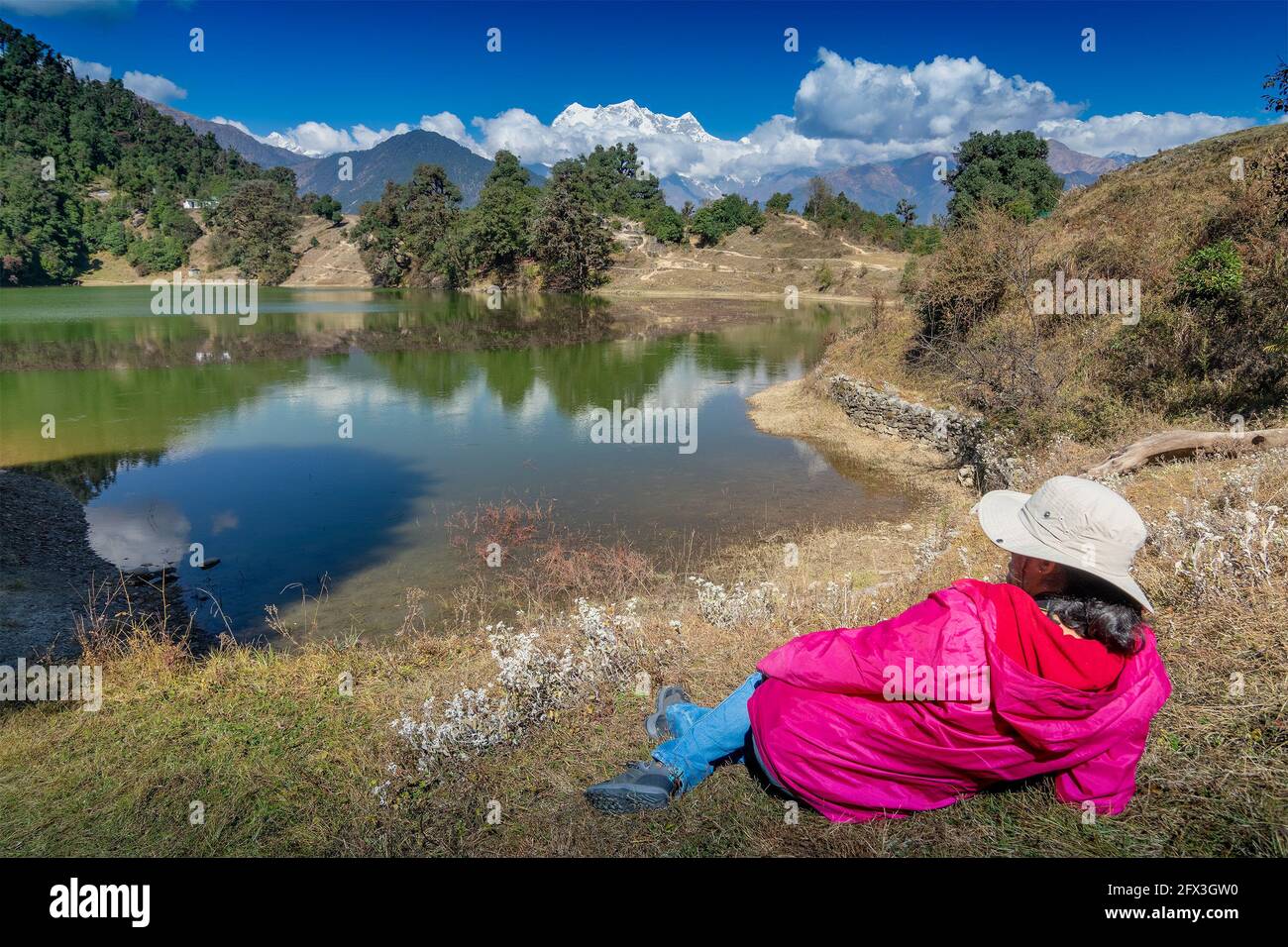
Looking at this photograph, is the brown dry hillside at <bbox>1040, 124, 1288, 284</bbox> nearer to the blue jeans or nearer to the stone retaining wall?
the stone retaining wall

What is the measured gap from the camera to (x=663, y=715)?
3732 millimetres

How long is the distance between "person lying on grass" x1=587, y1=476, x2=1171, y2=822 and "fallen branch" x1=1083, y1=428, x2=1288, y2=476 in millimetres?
6672

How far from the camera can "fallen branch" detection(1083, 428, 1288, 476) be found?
7.76 metres

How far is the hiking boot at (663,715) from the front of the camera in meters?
3.67

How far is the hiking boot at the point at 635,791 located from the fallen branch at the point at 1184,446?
7.26 m

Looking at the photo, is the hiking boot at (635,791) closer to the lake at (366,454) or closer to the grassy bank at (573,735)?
the grassy bank at (573,735)

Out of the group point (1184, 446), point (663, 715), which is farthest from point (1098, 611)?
point (1184, 446)

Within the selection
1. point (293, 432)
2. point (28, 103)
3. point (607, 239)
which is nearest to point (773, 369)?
point (293, 432)

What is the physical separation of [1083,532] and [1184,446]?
24.8 ft

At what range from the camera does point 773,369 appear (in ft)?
91.9
